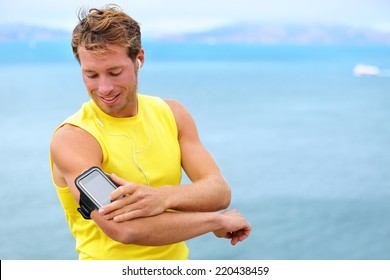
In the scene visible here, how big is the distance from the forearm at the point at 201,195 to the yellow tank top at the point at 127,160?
88 mm

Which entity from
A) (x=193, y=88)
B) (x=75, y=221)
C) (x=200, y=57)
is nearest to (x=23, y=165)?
(x=193, y=88)

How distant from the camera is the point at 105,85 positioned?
1.86m

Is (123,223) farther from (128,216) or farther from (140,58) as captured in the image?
(140,58)

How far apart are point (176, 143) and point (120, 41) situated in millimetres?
370

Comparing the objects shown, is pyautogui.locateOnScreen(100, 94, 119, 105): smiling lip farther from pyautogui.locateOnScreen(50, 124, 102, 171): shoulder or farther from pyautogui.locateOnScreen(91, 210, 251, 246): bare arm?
pyautogui.locateOnScreen(91, 210, 251, 246): bare arm

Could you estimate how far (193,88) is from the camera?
17172 millimetres

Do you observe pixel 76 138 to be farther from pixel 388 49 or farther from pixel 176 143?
pixel 388 49

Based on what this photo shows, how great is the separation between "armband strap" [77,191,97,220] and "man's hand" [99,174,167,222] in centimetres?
3

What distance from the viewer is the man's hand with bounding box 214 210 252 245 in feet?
6.36

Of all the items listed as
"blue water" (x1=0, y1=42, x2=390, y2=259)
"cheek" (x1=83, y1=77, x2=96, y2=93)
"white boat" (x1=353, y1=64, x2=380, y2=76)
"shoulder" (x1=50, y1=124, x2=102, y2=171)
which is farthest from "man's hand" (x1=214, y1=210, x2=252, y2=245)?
"white boat" (x1=353, y1=64, x2=380, y2=76)

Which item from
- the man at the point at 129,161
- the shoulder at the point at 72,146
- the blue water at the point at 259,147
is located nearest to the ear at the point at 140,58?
the man at the point at 129,161

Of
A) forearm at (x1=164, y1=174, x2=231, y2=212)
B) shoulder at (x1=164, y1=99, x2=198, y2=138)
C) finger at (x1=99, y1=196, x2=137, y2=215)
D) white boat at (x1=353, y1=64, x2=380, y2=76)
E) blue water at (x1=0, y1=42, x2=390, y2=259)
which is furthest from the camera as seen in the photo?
white boat at (x1=353, y1=64, x2=380, y2=76)

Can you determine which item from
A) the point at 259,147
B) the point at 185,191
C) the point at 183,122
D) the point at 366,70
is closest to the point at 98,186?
the point at 185,191

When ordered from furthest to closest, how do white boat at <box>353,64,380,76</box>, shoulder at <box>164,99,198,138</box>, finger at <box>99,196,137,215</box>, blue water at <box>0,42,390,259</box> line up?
white boat at <box>353,64,380,76</box> < blue water at <box>0,42,390,259</box> < shoulder at <box>164,99,198,138</box> < finger at <box>99,196,137,215</box>
